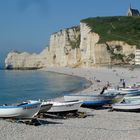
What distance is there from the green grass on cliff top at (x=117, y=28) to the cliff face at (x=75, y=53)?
2117 mm

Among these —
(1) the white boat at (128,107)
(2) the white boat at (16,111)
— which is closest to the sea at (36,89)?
(1) the white boat at (128,107)

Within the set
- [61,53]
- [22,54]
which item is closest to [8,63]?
[22,54]

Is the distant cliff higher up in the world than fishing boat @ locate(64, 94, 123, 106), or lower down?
higher up

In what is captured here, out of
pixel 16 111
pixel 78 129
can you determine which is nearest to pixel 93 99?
pixel 16 111

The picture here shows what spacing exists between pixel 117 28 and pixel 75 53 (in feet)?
45.8

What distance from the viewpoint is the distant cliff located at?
100 metres

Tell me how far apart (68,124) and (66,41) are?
109899mm

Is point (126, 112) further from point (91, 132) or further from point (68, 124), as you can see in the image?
point (91, 132)

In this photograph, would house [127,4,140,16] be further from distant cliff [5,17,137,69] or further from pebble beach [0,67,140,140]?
pebble beach [0,67,140,140]

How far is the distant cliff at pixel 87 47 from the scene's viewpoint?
100312 millimetres

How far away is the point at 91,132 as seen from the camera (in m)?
17.2

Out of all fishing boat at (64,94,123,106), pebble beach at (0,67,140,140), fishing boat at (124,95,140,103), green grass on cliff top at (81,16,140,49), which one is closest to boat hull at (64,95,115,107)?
fishing boat at (64,94,123,106)

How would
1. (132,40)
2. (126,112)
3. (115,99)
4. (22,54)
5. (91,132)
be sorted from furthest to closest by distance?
(22,54), (132,40), (115,99), (126,112), (91,132)

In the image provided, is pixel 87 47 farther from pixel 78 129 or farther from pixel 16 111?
pixel 78 129
